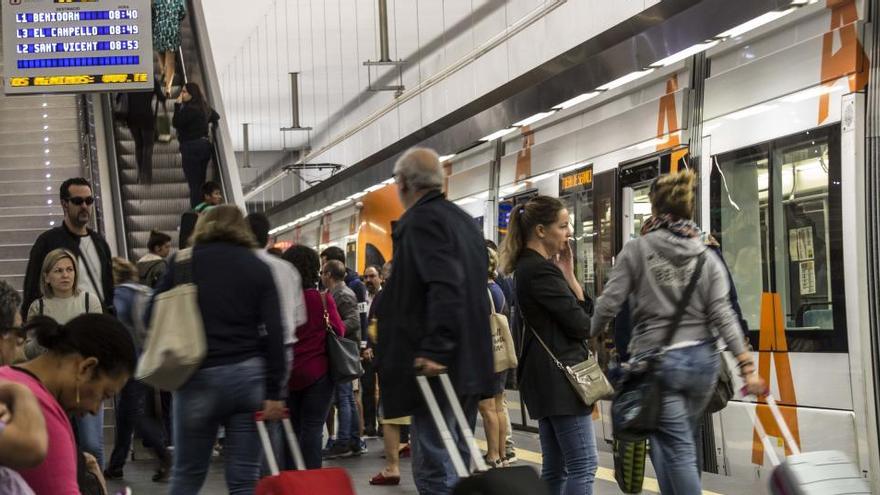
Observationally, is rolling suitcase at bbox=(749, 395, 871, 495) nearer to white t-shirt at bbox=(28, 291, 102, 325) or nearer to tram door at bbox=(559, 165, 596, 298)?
white t-shirt at bbox=(28, 291, 102, 325)

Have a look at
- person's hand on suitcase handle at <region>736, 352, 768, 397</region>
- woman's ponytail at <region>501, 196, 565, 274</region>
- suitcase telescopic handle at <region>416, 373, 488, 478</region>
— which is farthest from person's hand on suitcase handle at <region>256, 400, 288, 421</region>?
person's hand on suitcase handle at <region>736, 352, 768, 397</region>

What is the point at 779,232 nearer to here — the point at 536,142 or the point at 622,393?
the point at 622,393

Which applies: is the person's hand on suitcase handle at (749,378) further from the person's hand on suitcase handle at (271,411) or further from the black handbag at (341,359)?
the black handbag at (341,359)

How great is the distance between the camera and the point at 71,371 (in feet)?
10.8

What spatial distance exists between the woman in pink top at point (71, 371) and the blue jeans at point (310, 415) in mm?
4129

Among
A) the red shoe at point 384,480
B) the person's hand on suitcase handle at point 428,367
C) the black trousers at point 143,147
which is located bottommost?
the red shoe at point 384,480

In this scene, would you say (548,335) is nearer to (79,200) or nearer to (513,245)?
(513,245)

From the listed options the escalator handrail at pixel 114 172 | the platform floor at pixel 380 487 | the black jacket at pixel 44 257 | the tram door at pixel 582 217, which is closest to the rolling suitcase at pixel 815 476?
the platform floor at pixel 380 487

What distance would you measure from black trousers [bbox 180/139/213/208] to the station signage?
13.1 feet

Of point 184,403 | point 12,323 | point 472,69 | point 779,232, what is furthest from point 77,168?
point 12,323

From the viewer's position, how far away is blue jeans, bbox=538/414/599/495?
5.70m

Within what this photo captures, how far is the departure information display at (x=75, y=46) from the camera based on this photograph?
14.3 m

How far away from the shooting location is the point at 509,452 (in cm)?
1056

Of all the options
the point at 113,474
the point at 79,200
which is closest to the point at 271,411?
the point at 79,200
